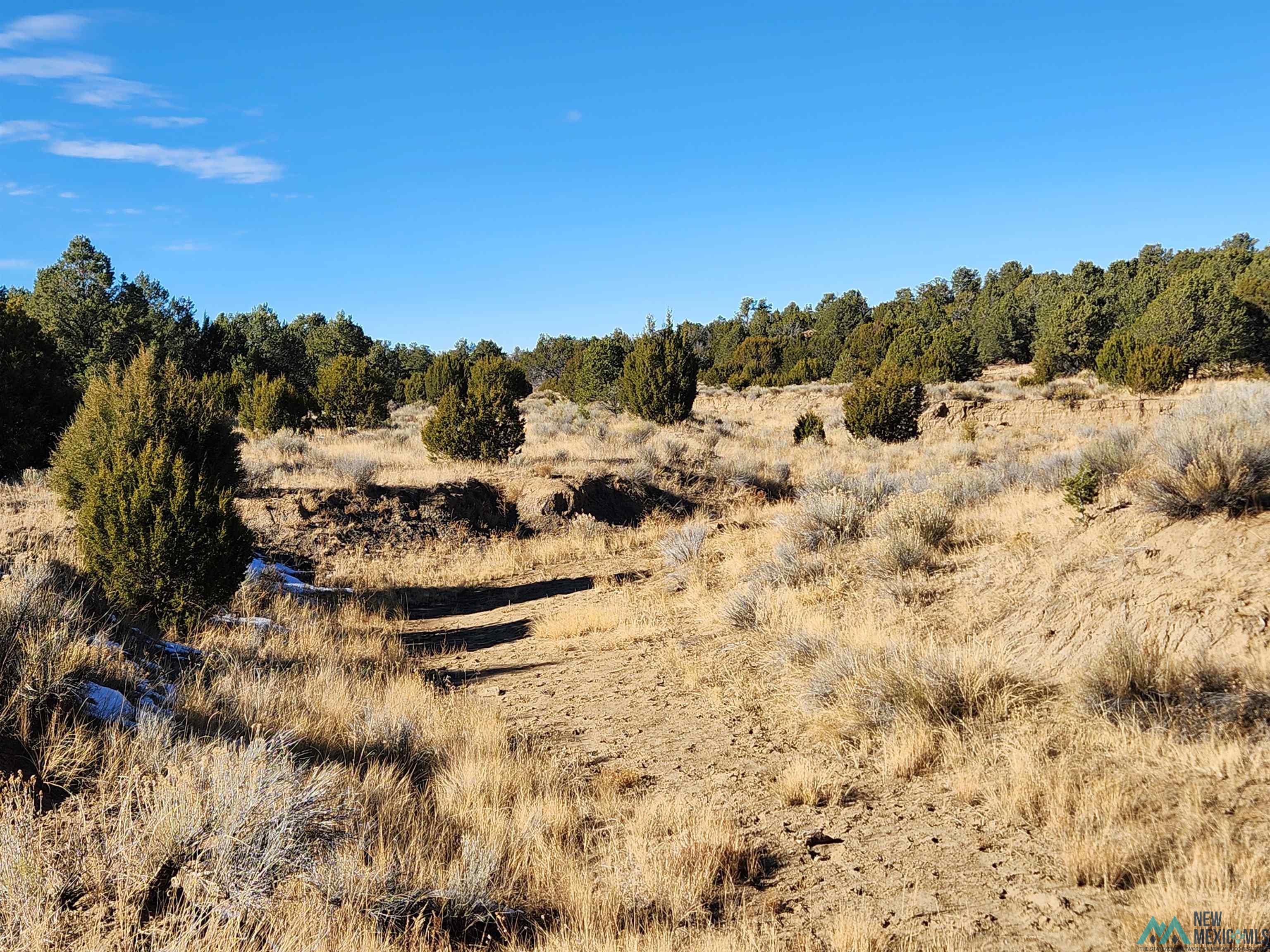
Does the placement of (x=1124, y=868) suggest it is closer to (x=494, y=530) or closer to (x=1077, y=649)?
(x=1077, y=649)

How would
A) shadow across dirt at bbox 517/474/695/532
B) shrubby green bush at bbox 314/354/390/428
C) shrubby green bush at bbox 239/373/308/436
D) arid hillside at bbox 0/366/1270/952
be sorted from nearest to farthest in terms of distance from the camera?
arid hillside at bbox 0/366/1270/952, shadow across dirt at bbox 517/474/695/532, shrubby green bush at bbox 239/373/308/436, shrubby green bush at bbox 314/354/390/428

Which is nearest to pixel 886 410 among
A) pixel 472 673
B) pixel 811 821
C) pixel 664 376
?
pixel 664 376

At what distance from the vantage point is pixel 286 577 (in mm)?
11086

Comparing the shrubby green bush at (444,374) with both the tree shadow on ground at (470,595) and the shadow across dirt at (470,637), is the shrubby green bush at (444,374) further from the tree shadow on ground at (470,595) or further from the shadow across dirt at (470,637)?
the shadow across dirt at (470,637)

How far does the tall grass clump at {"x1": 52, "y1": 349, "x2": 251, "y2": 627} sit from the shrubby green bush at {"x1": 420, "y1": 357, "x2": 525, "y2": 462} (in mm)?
9741

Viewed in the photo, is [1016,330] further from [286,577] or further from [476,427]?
[286,577]

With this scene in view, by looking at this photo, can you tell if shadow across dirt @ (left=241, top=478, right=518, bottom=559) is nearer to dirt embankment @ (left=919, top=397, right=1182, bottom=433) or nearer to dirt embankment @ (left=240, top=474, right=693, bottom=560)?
dirt embankment @ (left=240, top=474, right=693, bottom=560)

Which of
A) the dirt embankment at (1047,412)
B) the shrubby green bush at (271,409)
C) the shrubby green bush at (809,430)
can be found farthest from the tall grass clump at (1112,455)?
the shrubby green bush at (271,409)

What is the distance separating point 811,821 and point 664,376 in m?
22.7

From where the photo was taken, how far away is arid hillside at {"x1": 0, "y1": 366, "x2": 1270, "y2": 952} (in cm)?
297

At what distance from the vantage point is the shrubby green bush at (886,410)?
78.4 feet

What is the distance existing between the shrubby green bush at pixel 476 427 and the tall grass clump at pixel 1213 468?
14.6m

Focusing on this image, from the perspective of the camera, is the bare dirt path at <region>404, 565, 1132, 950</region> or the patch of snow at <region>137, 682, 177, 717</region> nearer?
the bare dirt path at <region>404, 565, 1132, 950</region>

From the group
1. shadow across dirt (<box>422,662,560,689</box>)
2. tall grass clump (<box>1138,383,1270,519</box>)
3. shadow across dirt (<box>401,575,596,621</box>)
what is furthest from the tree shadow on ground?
tall grass clump (<box>1138,383,1270,519</box>)
